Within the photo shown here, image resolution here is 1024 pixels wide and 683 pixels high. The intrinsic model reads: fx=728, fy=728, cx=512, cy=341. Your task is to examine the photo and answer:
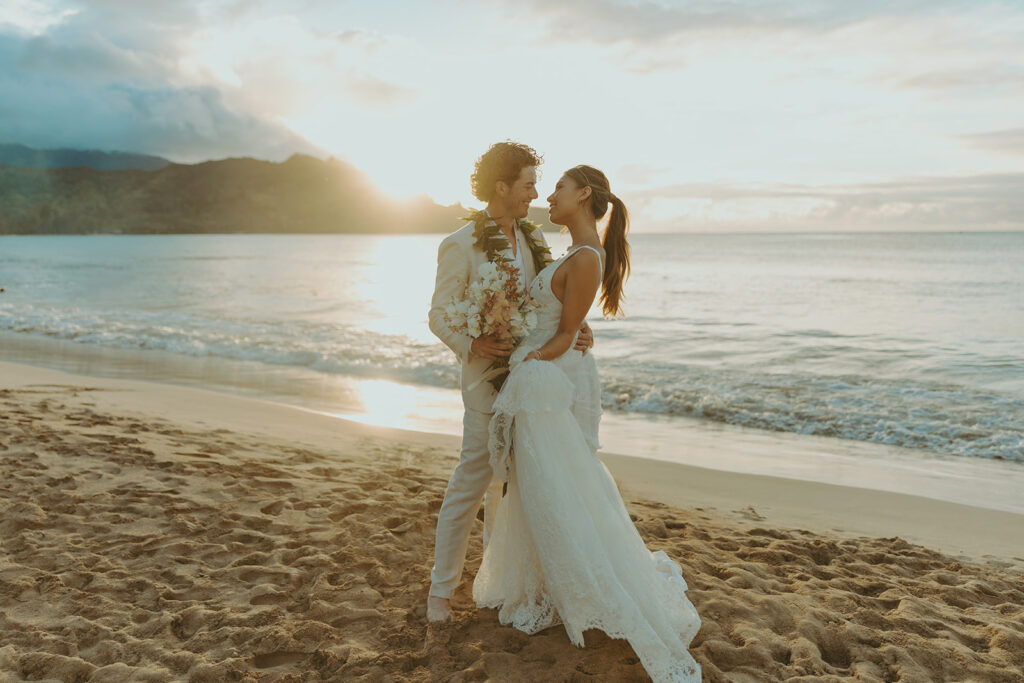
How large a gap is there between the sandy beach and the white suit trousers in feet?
0.86

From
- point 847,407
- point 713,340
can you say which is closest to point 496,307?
point 847,407

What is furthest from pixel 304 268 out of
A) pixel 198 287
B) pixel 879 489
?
pixel 879 489

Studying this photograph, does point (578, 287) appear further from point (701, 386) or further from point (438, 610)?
point (701, 386)

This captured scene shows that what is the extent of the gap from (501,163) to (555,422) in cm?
125

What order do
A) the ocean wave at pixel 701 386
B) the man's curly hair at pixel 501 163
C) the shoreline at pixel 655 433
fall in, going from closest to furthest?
1. the man's curly hair at pixel 501 163
2. the shoreline at pixel 655 433
3. the ocean wave at pixel 701 386

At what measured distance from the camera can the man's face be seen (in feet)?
11.3

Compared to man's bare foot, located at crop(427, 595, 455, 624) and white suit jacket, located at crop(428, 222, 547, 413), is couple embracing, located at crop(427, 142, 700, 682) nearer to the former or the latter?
white suit jacket, located at crop(428, 222, 547, 413)

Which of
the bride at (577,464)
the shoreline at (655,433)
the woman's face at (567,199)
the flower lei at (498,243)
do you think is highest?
the woman's face at (567,199)

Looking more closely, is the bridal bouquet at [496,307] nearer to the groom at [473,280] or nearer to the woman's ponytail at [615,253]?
the groom at [473,280]

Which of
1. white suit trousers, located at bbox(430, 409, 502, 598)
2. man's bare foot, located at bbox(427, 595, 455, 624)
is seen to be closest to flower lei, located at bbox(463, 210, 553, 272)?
white suit trousers, located at bbox(430, 409, 502, 598)

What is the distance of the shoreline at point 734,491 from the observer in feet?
19.3

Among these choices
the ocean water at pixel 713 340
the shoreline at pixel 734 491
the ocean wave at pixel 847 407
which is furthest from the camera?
the ocean water at pixel 713 340

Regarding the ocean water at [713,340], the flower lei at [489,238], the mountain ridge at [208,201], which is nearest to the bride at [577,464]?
the flower lei at [489,238]

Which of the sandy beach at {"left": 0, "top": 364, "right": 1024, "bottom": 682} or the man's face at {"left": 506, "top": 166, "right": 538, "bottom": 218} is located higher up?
the man's face at {"left": 506, "top": 166, "right": 538, "bottom": 218}
